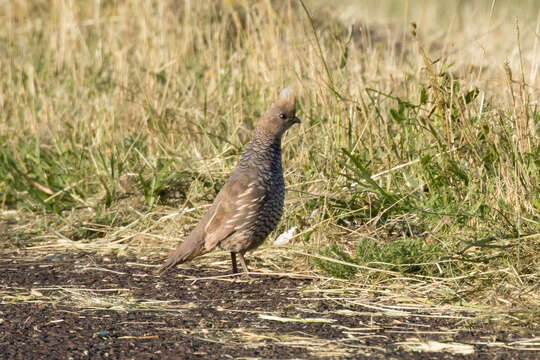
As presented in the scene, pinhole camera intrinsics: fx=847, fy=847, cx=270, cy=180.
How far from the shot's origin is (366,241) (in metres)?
4.91

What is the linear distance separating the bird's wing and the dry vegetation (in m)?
0.39

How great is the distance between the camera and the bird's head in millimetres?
5145

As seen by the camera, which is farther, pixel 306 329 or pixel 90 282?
pixel 90 282

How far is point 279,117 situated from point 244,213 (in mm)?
664

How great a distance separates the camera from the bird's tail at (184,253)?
15.9 feet

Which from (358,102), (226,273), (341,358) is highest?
(358,102)

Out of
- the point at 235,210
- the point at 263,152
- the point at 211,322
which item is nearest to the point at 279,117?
the point at 263,152

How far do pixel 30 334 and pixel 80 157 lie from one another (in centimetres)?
289

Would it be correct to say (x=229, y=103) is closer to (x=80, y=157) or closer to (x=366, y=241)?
(x=80, y=157)

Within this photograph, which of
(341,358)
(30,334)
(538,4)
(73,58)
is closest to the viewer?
(341,358)

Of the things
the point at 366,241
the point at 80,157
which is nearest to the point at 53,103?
the point at 80,157

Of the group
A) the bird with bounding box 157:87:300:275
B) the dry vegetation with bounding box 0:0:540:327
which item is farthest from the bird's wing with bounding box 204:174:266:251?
the dry vegetation with bounding box 0:0:540:327

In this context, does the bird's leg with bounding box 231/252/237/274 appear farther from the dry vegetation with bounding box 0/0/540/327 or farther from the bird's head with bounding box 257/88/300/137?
the bird's head with bounding box 257/88/300/137

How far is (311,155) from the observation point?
5996mm
